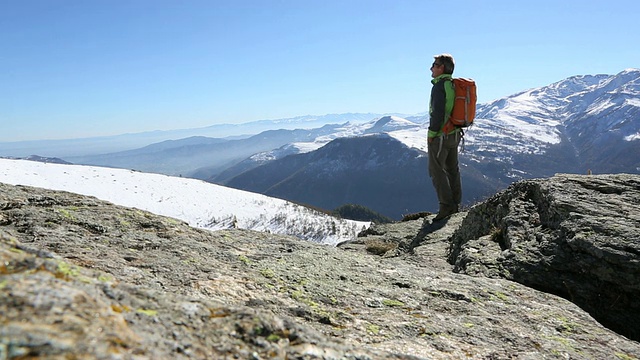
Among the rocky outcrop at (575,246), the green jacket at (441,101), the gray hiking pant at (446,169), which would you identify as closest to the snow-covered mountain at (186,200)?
the gray hiking pant at (446,169)

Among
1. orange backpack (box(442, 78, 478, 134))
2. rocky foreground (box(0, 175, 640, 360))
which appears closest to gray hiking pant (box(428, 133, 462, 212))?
orange backpack (box(442, 78, 478, 134))

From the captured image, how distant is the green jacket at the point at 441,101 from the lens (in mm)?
10406

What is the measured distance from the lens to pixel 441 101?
413 inches

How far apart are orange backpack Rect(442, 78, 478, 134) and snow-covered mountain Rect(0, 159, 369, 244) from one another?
1506 cm

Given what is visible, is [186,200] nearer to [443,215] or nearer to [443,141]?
[443,215]

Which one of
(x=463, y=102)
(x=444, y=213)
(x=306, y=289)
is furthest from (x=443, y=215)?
(x=306, y=289)

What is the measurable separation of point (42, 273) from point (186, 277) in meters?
1.89

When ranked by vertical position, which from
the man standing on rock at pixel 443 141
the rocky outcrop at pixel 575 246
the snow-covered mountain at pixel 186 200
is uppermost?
the man standing on rock at pixel 443 141

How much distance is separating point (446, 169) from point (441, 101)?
105 inches

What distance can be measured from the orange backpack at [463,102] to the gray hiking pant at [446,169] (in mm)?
559

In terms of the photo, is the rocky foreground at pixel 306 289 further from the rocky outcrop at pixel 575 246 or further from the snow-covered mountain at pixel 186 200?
the snow-covered mountain at pixel 186 200

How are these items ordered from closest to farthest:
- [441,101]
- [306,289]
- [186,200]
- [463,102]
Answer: [306,289] → [441,101] → [463,102] → [186,200]

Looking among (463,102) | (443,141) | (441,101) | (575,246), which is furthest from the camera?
(443,141)

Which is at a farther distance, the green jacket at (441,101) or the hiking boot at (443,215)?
the hiking boot at (443,215)
